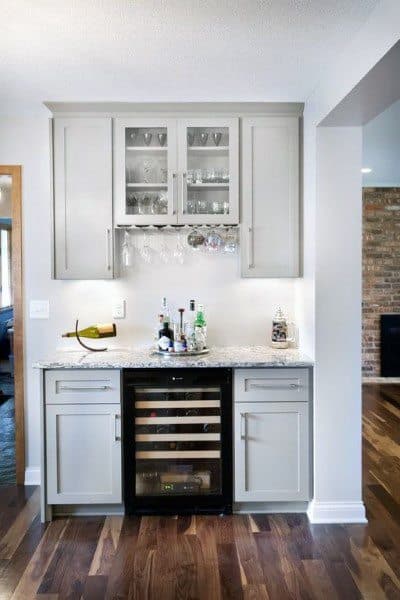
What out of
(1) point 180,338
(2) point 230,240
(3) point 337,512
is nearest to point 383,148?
(2) point 230,240

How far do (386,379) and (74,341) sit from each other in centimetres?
432

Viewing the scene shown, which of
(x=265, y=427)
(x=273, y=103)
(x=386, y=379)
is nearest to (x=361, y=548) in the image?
(x=265, y=427)

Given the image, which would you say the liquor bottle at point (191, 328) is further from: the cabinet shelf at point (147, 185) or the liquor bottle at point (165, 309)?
the cabinet shelf at point (147, 185)

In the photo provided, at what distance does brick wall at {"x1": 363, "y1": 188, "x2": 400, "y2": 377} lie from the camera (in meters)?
6.27

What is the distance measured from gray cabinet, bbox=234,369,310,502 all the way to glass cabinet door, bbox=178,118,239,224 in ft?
3.29

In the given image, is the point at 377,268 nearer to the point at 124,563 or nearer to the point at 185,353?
the point at 185,353

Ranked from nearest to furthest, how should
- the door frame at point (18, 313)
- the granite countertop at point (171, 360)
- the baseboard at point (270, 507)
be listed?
the granite countertop at point (171, 360), the baseboard at point (270, 507), the door frame at point (18, 313)

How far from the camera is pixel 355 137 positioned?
2.84 m

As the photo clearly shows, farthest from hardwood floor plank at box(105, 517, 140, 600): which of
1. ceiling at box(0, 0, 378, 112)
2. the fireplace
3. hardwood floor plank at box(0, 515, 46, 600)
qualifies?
the fireplace

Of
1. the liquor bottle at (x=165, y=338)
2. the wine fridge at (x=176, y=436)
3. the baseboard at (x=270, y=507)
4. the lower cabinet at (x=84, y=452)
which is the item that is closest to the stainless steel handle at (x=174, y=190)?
the liquor bottle at (x=165, y=338)

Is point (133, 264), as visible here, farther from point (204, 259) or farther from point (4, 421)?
point (4, 421)

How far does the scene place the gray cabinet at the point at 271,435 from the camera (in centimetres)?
288

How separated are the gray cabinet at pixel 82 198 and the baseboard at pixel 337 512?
1838mm

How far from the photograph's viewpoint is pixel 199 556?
2479 millimetres
